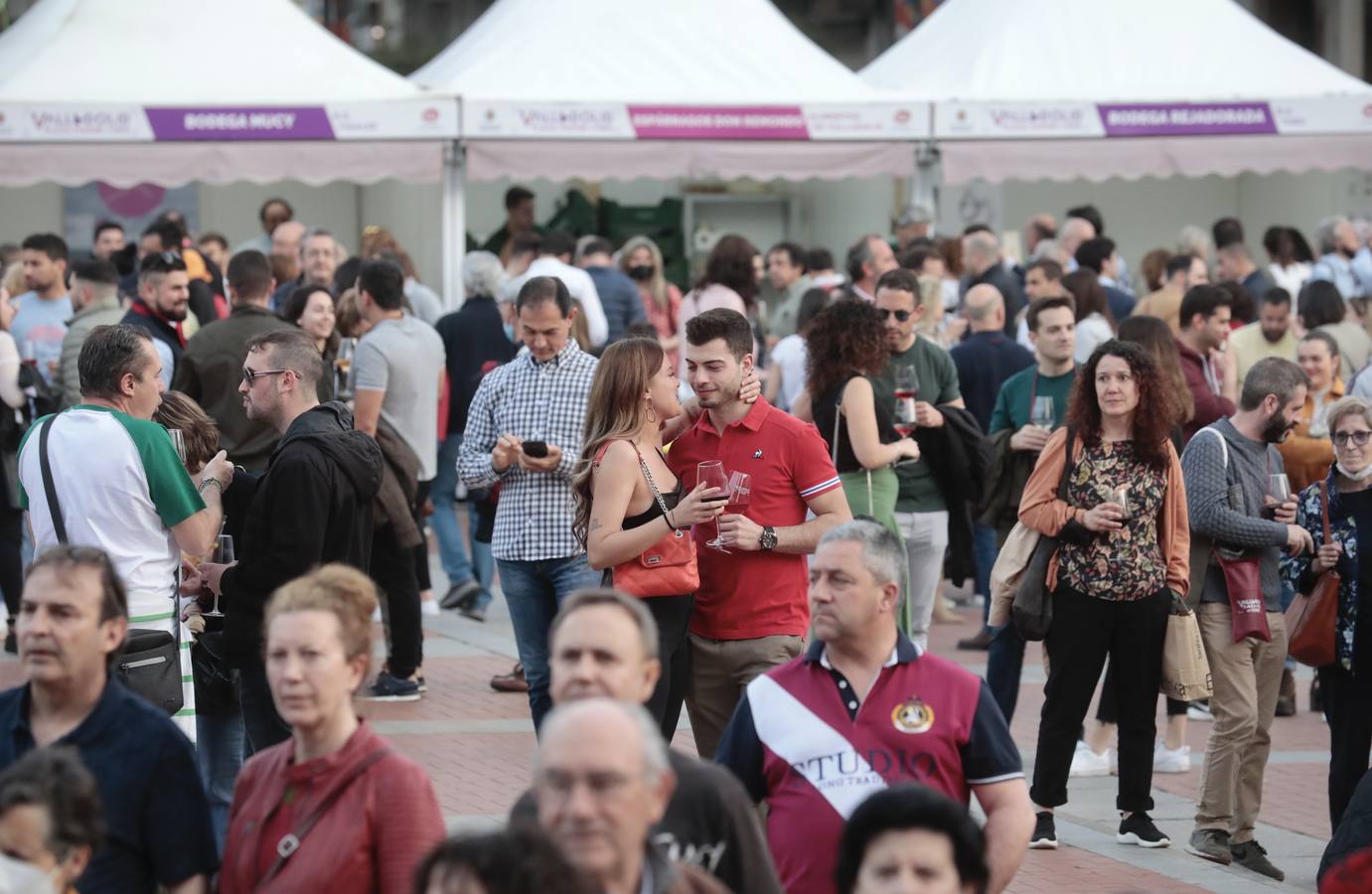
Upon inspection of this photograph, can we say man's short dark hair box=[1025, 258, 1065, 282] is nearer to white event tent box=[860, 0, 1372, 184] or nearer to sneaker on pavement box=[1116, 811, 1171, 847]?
white event tent box=[860, 0, 1372, 184]

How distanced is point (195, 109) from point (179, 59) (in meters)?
0.76

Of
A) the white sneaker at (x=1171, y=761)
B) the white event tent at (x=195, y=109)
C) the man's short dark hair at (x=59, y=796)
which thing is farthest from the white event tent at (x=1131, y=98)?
the man's short dark hair at (x=59, y=796)

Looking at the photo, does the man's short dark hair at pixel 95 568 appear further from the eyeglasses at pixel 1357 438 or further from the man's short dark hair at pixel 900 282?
the man's short dark hair at pixel 900 282

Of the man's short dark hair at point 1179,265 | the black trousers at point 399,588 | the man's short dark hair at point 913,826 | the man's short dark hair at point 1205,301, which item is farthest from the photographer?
the man's short dark hair at point 1179,265

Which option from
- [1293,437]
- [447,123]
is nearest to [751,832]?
[1293,437]

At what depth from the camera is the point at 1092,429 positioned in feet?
24.3

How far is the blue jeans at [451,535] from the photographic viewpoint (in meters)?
12.2

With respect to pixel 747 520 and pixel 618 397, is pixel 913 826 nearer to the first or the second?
pixel 747 520

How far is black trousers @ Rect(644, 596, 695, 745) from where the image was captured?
20.7 feet

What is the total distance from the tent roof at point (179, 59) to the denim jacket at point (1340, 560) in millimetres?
9258

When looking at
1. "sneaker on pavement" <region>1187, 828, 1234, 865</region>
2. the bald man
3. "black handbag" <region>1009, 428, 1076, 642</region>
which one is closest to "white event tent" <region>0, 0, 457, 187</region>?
the bald man

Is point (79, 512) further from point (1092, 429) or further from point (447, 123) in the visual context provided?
point (447, 123)

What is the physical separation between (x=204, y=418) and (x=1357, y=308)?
7980 millimetres

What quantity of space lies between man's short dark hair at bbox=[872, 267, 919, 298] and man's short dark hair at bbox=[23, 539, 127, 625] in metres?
5.15
